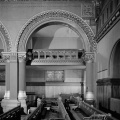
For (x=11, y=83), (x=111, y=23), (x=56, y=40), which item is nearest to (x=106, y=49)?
(x=111, y=23)

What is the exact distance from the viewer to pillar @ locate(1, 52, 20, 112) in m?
14.5

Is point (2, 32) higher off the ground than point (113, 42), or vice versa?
point (2, 32)

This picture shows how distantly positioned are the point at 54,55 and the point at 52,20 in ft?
15.1

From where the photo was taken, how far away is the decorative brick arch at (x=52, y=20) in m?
14.8

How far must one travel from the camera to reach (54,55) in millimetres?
19016

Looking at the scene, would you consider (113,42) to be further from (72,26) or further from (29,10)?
(29,10)

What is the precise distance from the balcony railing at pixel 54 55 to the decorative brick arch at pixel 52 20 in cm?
276

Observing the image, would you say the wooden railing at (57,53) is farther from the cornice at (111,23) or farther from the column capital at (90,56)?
the cornice at (111,23)

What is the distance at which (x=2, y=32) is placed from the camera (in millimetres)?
14922

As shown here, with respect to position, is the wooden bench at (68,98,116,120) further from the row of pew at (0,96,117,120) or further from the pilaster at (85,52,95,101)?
the pilaster at (85,52,95,101)

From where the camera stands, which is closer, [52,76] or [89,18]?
[89,18]

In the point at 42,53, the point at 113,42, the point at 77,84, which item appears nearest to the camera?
the point at 113,42

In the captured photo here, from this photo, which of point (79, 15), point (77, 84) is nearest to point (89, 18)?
point (79, 15)

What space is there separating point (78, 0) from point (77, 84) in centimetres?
950
